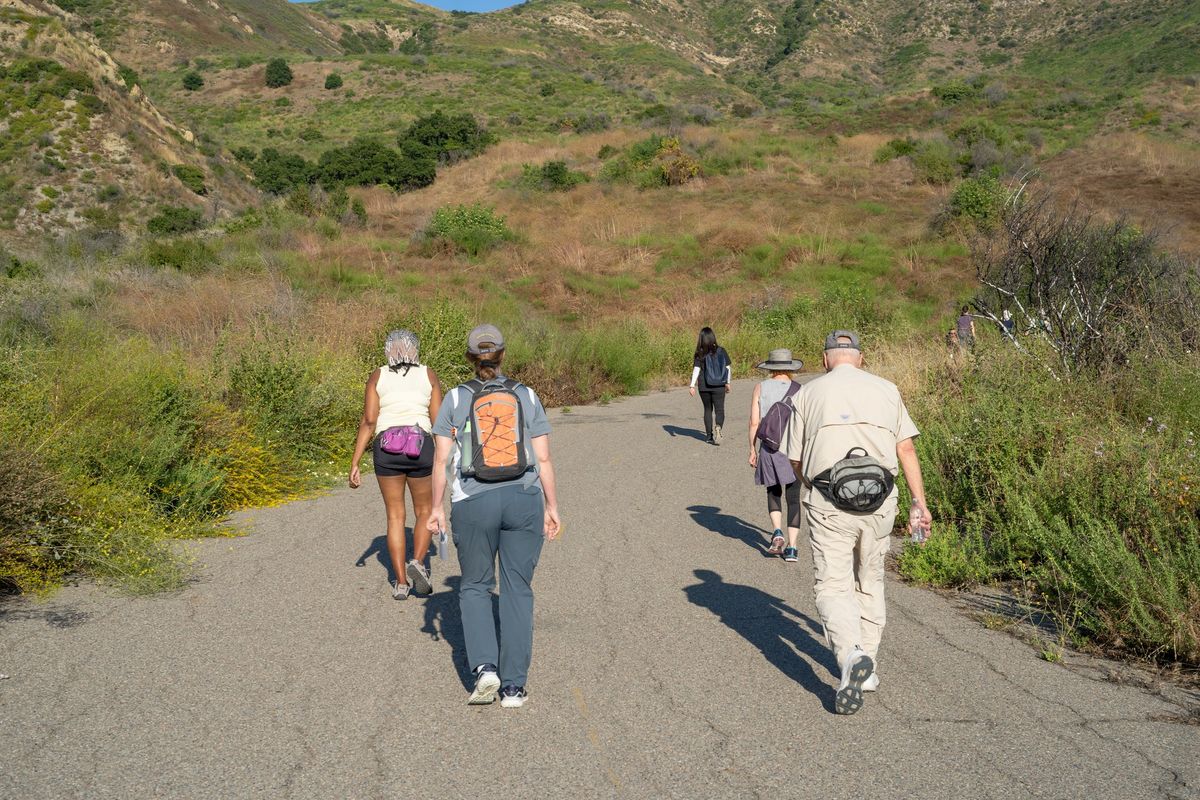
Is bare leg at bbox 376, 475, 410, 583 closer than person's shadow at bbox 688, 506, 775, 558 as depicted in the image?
Yes

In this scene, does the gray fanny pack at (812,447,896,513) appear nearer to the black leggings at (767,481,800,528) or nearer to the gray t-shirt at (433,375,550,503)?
the gray t-shirt at (433,375,550,503)

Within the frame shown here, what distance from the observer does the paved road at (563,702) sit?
406 cm

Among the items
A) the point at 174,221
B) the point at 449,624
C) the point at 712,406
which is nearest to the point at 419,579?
the point at 449,624

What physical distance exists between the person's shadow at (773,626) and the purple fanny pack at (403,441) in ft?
7.11

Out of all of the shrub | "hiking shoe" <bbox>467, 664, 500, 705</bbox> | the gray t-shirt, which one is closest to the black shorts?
the gray t-shirt

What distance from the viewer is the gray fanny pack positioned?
4859mm

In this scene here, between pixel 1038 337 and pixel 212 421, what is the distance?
994 centimetres

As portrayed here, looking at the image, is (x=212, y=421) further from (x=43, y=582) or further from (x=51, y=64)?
(x=51, y=64)

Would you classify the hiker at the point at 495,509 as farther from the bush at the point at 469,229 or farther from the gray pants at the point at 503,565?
the bush at the point at 469,229

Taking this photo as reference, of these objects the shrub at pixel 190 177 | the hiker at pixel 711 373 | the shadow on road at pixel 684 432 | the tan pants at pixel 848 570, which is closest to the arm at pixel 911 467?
the tan pants at pixel 848 570

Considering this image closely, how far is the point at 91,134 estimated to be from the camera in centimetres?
3872

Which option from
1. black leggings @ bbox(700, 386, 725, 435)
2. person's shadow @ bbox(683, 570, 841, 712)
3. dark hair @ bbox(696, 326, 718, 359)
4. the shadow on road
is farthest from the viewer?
the shadow on road

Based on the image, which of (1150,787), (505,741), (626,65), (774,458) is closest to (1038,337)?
(774,458)

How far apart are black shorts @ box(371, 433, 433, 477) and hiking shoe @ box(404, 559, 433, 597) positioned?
0.65 metres
